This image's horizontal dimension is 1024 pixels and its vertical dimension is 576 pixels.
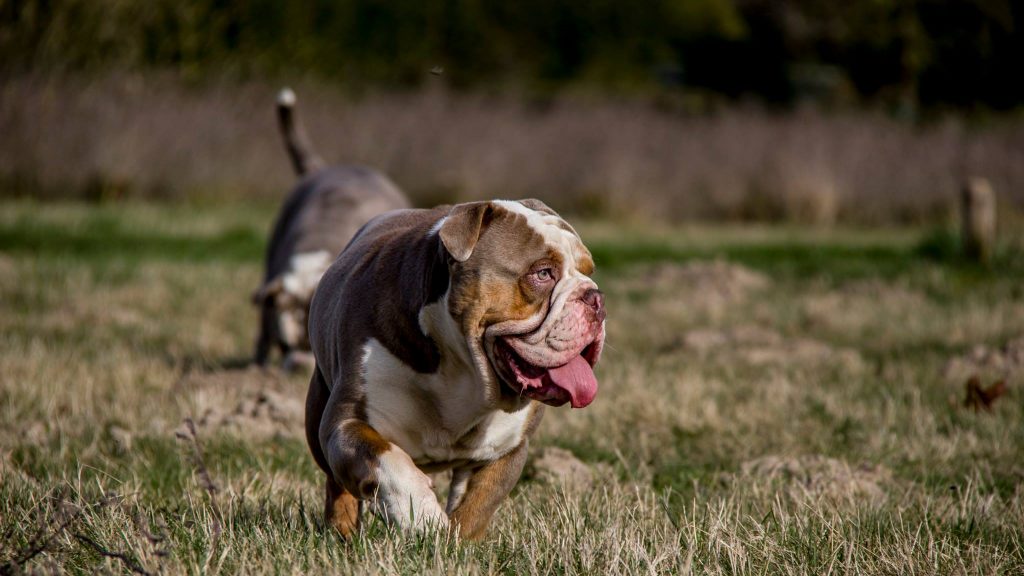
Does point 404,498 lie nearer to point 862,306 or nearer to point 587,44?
point 862,306

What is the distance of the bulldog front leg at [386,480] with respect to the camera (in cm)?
307

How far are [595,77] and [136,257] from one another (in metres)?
16.0

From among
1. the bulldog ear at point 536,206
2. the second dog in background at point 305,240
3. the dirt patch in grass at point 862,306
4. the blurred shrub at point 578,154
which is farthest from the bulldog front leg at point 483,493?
the blurred shrub at point 578,154

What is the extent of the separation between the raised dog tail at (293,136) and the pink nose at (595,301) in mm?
4900

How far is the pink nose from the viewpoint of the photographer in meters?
3.25

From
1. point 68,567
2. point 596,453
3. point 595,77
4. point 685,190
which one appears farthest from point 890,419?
point 595,77

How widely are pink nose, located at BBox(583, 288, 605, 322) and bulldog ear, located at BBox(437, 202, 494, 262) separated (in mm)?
358

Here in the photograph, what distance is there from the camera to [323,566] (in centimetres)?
296

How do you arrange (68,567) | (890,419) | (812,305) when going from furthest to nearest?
(812,305)
(890,419)
(68,567)

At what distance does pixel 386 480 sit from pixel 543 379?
21.1 inches

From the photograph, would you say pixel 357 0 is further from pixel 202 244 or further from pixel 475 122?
pixel 202 244

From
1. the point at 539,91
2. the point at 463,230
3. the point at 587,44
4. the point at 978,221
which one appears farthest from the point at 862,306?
the point at 587,44

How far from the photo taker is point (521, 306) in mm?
3281

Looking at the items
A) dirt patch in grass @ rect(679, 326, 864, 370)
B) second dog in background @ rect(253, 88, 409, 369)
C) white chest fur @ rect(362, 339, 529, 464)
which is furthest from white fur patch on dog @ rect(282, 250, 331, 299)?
white chest fur @ rect(362, 339, 529, 464)
